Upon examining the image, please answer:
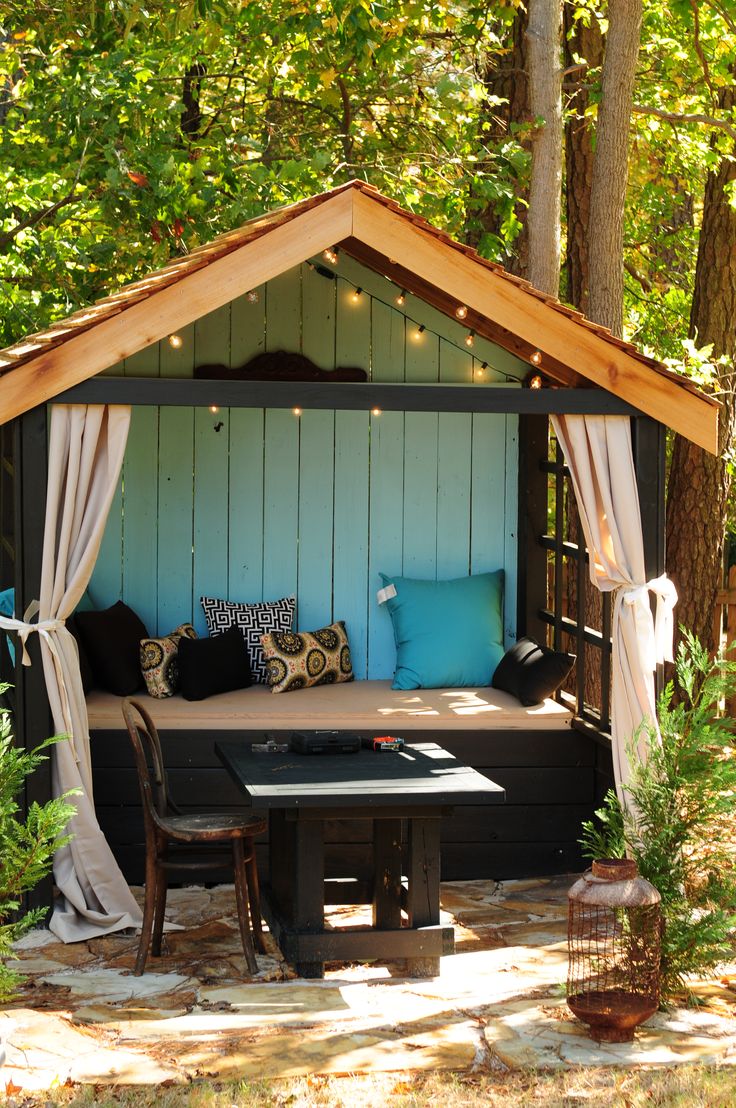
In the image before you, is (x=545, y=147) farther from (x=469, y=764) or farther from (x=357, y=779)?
(x=357, y=779)

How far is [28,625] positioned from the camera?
5438mm

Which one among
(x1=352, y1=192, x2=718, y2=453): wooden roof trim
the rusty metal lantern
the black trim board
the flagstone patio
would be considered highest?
(x1=352, y1=192, x2=718, y2=453): wooden roof trim

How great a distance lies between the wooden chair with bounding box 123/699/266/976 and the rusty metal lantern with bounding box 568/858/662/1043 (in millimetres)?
1228

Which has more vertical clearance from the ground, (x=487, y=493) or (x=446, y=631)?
(x=487, y=493)

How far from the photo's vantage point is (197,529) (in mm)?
7336

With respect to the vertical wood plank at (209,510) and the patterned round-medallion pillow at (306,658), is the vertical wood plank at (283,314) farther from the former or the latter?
the patterned round-medallion pillow at (306,658)

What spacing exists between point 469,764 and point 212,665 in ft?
4.49

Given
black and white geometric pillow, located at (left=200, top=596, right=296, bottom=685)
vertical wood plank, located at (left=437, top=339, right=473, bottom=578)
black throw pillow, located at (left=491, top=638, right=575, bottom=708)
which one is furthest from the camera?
vertical wood plank, located at (left=437, top=339, right=473, bottom=578)

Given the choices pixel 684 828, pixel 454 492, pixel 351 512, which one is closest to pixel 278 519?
pixel 351 512

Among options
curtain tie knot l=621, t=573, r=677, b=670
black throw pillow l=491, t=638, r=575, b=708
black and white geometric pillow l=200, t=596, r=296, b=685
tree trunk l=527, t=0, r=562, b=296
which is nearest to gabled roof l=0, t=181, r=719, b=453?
curtain tie knot l=621, t=573, r=677, b=670

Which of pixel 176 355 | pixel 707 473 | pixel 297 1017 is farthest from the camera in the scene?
pixel 707 473

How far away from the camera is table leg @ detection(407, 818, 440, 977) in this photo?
193 inches

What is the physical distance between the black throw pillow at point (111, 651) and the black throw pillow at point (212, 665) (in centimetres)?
24

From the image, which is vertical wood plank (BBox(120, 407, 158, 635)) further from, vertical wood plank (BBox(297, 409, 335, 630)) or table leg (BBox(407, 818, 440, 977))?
table leg (BBox(407, 818, 440, 977))
